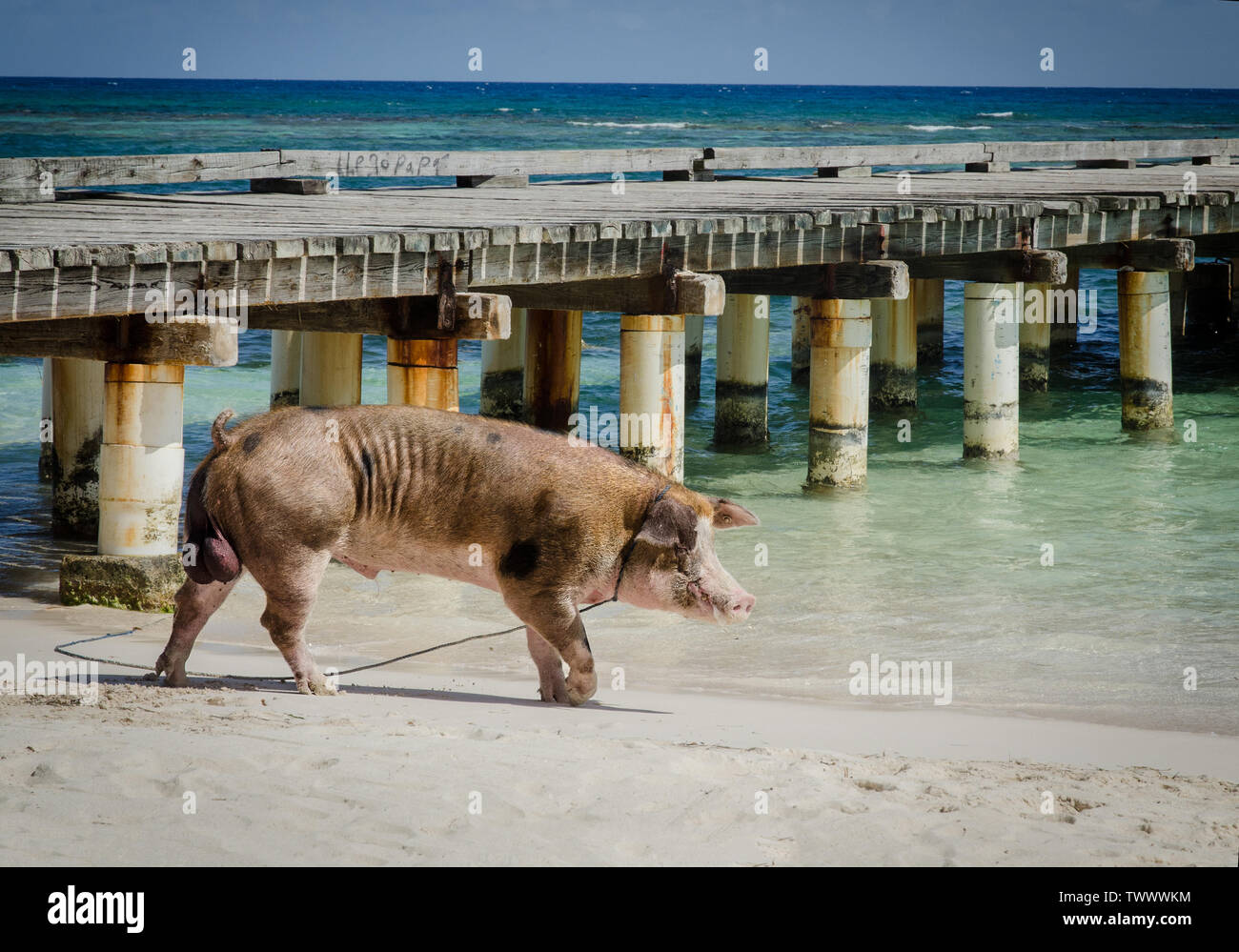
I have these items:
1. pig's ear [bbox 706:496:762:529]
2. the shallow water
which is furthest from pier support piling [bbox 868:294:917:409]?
pig's ear [bbox 706:496:762:529]

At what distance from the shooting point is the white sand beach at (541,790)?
4.39 m

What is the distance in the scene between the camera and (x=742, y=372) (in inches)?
675

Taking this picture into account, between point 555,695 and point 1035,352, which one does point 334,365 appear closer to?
point 555,695

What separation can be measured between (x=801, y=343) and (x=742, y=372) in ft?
19.5

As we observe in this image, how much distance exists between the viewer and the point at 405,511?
21.8 feet

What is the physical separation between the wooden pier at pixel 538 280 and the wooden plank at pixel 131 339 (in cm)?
2

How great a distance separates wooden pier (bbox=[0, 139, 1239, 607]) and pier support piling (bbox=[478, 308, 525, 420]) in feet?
0.14

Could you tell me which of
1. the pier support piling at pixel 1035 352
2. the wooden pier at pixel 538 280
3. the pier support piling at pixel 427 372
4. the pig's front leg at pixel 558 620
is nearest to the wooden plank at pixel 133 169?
the wooden pier at pixel 538 280

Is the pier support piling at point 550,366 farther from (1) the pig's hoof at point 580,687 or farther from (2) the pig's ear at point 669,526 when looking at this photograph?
(2) the pig's ear at point 669,526

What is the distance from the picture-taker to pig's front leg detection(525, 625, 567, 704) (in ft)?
22.7

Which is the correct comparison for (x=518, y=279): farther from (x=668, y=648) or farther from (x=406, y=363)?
(x=668, y=648)
